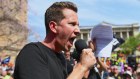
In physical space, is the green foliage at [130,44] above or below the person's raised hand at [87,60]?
below

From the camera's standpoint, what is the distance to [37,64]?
8.67ft

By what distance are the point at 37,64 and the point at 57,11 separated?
0.46m

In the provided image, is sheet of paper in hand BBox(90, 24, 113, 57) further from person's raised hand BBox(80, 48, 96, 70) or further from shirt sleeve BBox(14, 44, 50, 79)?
shirt sleeve BBox(14, 44, 50, 79)

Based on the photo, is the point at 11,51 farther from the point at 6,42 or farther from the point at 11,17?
the point at 11,17

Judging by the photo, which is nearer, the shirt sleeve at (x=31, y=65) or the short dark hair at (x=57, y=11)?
the shirt sleeve at (x=31, y=65)

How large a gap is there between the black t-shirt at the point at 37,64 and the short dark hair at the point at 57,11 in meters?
0.21

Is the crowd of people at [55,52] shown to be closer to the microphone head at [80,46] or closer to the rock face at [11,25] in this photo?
the microphone head at [80,46]

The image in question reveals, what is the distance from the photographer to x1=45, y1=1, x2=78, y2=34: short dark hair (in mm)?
2922

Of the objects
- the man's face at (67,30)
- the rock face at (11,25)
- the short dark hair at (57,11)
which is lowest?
the rock face at (11,25)

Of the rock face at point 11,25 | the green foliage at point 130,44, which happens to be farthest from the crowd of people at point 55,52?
the green foliage at point 130,44

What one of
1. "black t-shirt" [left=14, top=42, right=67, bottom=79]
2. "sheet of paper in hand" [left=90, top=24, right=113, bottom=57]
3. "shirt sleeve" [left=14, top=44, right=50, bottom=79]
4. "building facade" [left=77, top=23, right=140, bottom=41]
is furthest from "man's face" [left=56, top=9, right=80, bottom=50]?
"building facade" [left=77, top=23, right=140, bottom=41]

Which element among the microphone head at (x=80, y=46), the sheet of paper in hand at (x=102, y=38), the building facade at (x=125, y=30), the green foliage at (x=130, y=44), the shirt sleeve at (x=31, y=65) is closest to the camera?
the shirt sleeve at (x=31, y=65)

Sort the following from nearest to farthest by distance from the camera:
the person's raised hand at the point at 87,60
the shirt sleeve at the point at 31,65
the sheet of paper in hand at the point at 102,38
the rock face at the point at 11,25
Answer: the shirt sleeve at the point at 31,65
the person's raised hand at the point at 87,60
the sheet of paper in hand at the point at 102,38
the rock face at the point at 11,25

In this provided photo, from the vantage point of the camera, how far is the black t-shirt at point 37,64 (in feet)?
8.57
